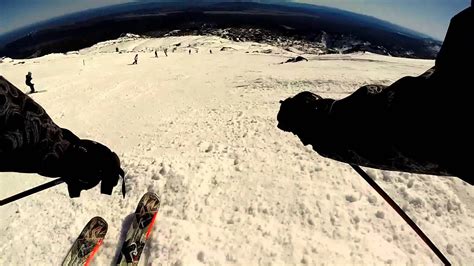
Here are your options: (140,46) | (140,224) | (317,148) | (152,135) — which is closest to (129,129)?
(152,135)

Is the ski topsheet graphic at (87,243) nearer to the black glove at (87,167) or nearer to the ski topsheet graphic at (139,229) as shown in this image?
the ski topsheet graphic at (139,229)

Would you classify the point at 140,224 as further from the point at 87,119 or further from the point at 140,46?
the point at 140,46

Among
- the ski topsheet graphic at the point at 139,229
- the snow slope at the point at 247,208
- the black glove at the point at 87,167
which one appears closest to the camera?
the black glove at the point at 87,167

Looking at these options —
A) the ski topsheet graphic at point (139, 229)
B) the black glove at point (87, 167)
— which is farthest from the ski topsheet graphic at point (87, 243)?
the black glove at point (87, 167)

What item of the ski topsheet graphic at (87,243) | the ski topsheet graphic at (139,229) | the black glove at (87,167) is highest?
the black glove at (87,167)

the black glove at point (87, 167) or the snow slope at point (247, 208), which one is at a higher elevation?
the black glove at point (87, 167)

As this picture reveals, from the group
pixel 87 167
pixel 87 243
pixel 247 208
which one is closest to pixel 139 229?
pixel 87 243

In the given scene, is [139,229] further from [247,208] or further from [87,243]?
[247,208]
